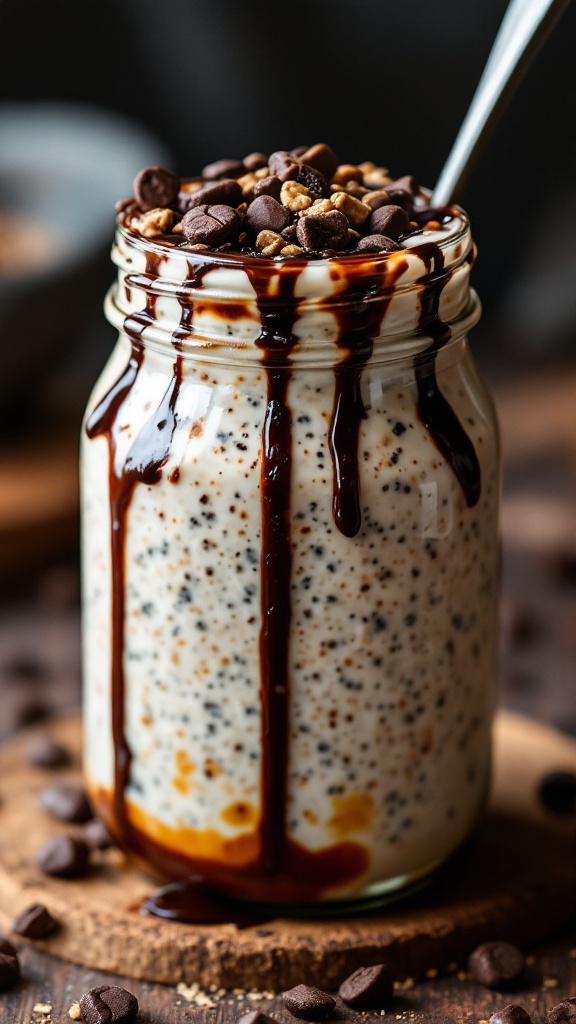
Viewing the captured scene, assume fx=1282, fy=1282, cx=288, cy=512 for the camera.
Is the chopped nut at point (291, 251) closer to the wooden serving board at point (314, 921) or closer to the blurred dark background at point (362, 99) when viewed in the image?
the wooden serving board at point (314, 921)

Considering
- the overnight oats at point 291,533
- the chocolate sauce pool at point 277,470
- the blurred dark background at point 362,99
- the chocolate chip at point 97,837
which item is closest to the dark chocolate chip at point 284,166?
the overnight oats at point 291,533

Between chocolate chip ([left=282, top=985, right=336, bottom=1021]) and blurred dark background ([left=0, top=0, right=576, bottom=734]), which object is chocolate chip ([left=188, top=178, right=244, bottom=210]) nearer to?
chocolate chip ([left=282, top=985, right=336, bottom=1021])

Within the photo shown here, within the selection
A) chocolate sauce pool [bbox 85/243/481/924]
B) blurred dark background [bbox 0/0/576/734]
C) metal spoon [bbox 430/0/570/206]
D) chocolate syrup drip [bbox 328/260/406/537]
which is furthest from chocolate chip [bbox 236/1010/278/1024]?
blurred dark background [bbox 0/0/576/734]

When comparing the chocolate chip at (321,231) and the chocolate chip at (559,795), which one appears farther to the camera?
the chocolate chip at (559,795)

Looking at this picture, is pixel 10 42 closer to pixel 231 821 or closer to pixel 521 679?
pixel 521 679

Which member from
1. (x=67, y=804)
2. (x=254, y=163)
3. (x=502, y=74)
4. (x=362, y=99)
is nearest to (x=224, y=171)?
(x=254, y=163)

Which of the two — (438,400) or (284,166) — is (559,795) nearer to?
(438,400)

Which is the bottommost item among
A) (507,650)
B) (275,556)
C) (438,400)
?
(507,650)
